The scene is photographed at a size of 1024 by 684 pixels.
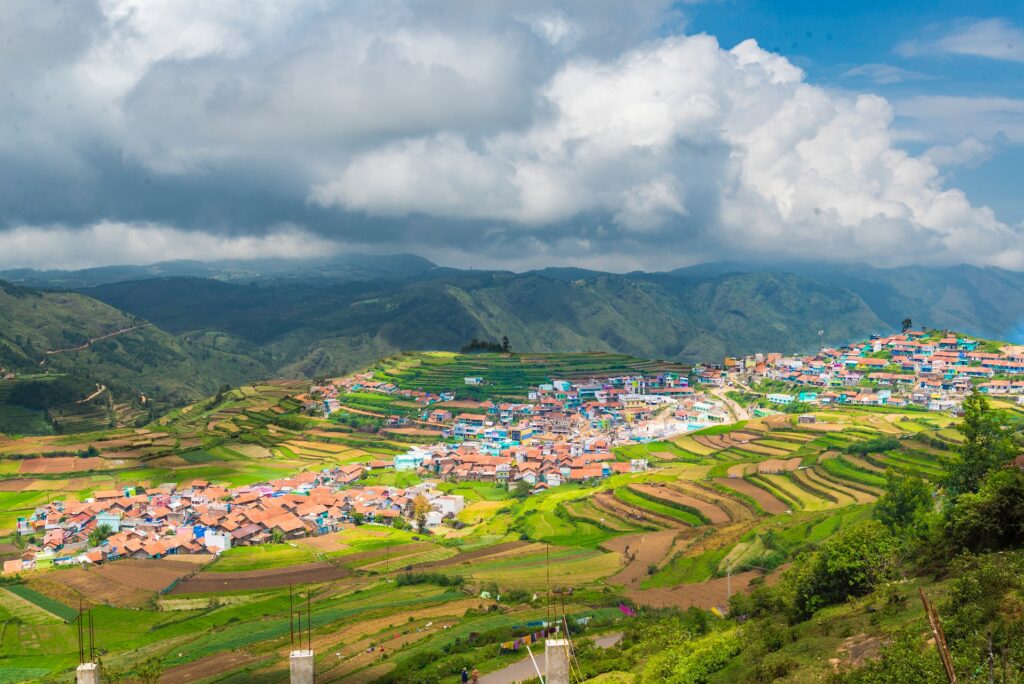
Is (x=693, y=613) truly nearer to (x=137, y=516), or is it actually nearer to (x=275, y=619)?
(x=275, y=619)

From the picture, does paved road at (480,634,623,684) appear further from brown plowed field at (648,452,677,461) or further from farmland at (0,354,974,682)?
brown plowed field at (648,452,677,461)

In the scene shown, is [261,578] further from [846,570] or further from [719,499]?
[846,570]

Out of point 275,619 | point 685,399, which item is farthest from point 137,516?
point 685,399

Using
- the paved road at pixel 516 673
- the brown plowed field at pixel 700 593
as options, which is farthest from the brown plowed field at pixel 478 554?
the paved road at pixel 516 673

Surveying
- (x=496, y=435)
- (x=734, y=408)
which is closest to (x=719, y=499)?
(x=496, y=435)

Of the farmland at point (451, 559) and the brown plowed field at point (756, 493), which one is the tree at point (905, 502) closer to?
the farmland at point (451, 559)

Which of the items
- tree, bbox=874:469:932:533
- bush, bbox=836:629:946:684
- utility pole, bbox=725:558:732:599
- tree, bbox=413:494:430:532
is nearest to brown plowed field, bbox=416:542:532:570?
tree, bbox=413:494:430:532
